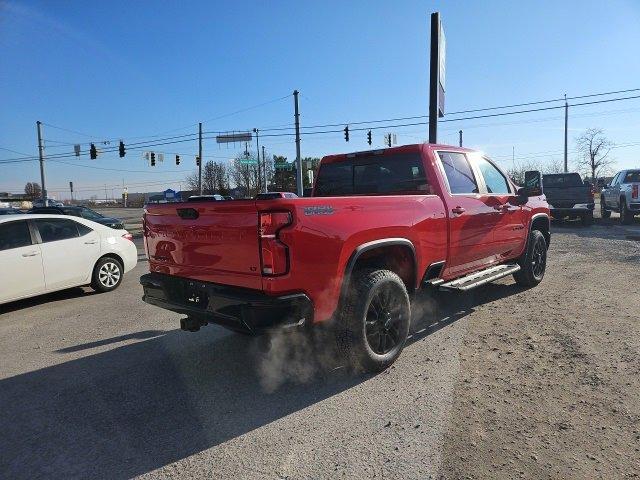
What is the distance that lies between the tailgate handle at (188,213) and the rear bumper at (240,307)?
52cm

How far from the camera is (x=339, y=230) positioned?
3539 mm

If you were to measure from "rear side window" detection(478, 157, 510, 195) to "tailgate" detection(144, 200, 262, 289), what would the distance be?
3.64m

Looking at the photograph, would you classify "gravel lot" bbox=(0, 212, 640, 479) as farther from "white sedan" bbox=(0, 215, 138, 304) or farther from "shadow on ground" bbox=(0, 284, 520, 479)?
"white sedan" bbox=(0, 215, 138, 304)

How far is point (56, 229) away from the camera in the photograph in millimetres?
7348

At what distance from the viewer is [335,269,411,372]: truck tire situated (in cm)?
374

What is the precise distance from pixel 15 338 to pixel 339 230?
4.36 m

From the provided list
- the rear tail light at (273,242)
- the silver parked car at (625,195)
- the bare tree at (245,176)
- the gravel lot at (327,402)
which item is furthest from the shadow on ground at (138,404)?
the bare tree at (245,176)

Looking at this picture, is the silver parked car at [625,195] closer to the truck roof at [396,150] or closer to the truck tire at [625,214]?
the truck tire at [625,214]

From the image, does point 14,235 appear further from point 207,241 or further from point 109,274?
point 207,241

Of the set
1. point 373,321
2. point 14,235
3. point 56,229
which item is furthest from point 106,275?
point 373,321

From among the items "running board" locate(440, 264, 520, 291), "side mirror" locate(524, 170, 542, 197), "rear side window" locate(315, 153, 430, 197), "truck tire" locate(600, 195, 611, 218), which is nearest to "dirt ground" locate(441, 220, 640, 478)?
"running board" locate(440, 264, 520, 291)

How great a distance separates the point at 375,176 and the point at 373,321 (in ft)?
6.40

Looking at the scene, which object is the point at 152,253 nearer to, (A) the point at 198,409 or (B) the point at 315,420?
(A) the point at 198,409

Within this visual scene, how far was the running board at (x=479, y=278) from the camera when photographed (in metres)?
4.85
